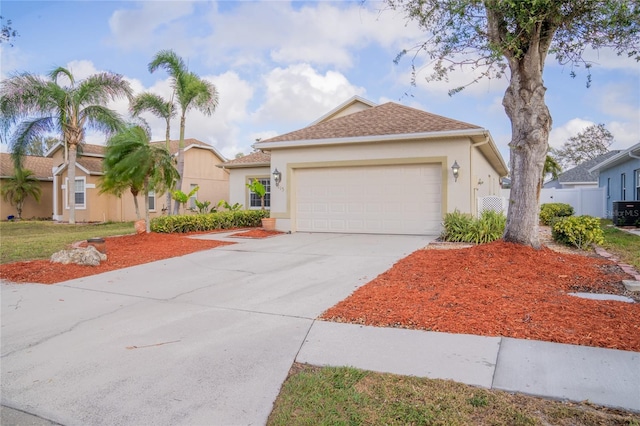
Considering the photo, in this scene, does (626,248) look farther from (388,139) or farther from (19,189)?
(19,189)

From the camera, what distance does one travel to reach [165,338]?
4.46 m

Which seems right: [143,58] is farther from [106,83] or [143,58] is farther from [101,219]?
[101,219]

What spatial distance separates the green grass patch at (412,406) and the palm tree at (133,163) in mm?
10547

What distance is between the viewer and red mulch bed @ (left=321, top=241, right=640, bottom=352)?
418 centimetres

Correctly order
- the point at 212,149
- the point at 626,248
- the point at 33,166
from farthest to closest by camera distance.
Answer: the point at 33,166
the point at 212,149
the point at 626,248

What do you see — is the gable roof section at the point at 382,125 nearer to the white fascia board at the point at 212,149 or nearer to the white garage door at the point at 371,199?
the white garage door at the point at 371,199

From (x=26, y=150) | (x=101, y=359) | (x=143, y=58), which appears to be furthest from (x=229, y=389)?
(x=26, y=150)

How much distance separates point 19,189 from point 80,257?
22.6m

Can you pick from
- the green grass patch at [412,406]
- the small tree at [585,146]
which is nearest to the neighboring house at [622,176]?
the green grass patch at [412,406]

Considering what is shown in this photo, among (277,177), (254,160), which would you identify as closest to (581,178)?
(254,160)

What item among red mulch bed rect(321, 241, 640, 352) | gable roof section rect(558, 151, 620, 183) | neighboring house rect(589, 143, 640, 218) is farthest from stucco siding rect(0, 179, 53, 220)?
gable roof section rect(558, 151, 620, 183)

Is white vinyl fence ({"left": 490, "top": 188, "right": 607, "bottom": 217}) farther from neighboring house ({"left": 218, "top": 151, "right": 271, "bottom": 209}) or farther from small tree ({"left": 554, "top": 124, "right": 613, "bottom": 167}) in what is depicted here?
small tree ({"left": 554, "top": 124, "right": 613, "bottom": 167})

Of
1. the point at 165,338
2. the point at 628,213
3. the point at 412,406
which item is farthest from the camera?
the point at 628,213

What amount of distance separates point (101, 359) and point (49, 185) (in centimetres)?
3068
